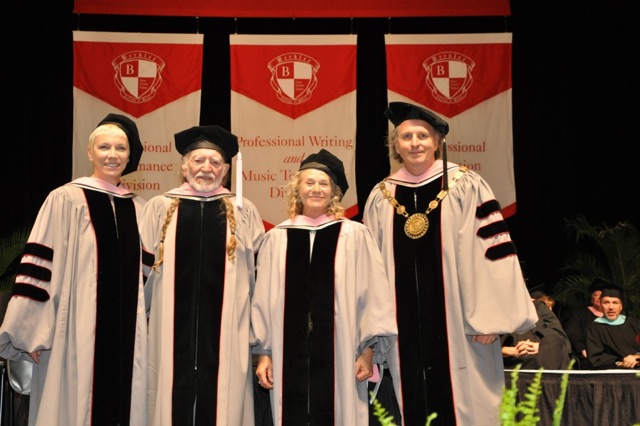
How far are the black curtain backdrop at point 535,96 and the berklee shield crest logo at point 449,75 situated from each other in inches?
46.2

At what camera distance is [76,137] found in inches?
355

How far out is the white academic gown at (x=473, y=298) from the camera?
15.9ft

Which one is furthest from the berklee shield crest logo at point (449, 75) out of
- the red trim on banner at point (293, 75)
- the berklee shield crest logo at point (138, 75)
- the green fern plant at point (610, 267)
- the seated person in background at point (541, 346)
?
the berklee shield crest logo at point (138, 75)

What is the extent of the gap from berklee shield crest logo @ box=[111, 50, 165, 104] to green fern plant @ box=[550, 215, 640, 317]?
4895 mm

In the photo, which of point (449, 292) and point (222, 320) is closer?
point (222, 320)

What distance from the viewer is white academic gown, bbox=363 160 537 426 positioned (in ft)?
15.9

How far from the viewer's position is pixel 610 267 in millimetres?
10070

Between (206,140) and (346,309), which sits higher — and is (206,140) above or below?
above

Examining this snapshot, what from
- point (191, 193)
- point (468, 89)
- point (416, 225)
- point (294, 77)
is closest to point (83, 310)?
point (191, 193)

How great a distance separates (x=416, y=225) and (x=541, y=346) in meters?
3.48

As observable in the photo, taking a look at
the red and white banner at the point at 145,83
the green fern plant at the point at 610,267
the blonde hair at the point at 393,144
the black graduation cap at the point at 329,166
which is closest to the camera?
the black graduation cap at the point at 329,166

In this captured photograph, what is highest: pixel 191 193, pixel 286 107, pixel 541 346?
pixel 286 107

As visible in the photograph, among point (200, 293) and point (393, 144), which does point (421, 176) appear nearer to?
point (393, 144)

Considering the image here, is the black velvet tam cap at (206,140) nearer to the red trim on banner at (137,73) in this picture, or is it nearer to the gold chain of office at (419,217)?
the gold chain of office at (419,217)
